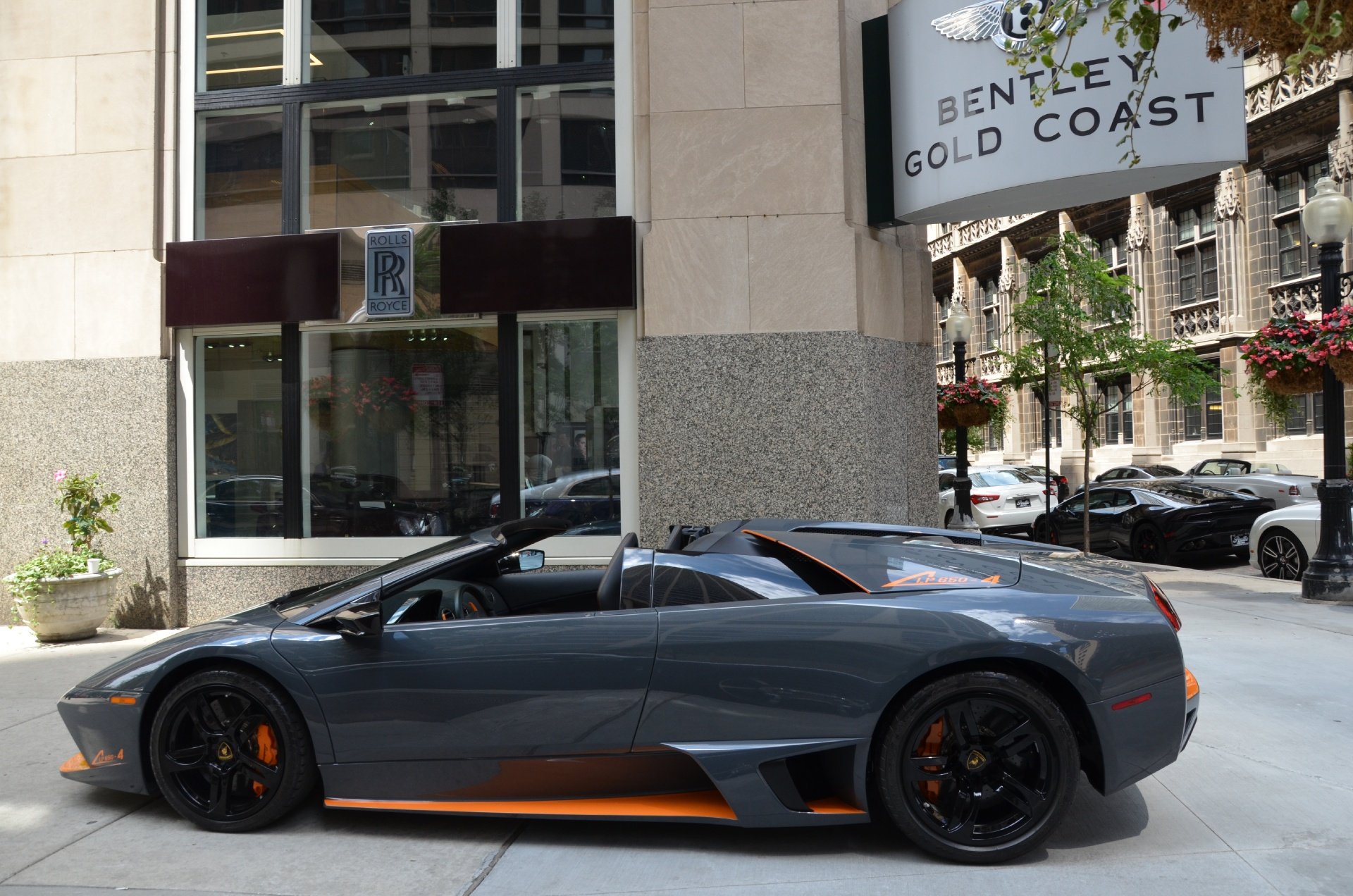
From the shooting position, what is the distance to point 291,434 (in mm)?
9766

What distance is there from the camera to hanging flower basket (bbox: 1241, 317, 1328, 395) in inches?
439

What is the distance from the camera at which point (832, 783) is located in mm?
3979

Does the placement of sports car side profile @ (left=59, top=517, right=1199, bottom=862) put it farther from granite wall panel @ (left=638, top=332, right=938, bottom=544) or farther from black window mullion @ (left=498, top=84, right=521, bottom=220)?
black window mullion @ (left=498, top=84, right=521, bottom=220)

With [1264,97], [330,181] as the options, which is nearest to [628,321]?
[330,181]

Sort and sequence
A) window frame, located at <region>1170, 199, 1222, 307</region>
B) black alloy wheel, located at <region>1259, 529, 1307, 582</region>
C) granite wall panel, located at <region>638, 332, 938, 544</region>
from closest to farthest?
granite wall panel, located at <region>638, 332, 938, 544</region> → black alloy wheel, located at <region>1259, 529, 1307, 582</region> → window frame, located at <region>1170, 199, 1222, 307</region>

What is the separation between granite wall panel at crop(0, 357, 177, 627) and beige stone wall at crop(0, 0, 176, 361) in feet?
0.67

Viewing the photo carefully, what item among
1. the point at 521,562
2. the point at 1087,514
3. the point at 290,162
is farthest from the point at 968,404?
the point at 521,562

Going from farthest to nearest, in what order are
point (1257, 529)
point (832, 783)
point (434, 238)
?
1. point (1257, 529)
2. point (434, 238)
3. point (832, 783)

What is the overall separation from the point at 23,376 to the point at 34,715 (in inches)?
180

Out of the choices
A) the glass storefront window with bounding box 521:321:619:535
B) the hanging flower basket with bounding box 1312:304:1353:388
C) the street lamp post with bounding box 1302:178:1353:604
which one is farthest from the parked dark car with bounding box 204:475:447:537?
the hanging flower basket with bounding box 1312:304:1353:388

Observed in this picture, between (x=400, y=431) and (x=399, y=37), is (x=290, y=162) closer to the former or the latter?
(x=399, y=37)

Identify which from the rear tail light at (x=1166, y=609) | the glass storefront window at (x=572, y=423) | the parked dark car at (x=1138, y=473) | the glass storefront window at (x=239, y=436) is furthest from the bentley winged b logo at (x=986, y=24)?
the parked dark car at (x=1138, y=473)

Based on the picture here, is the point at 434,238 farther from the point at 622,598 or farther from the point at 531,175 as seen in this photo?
the point at 622,598

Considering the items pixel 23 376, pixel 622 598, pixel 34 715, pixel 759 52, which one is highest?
pixel 759 52
